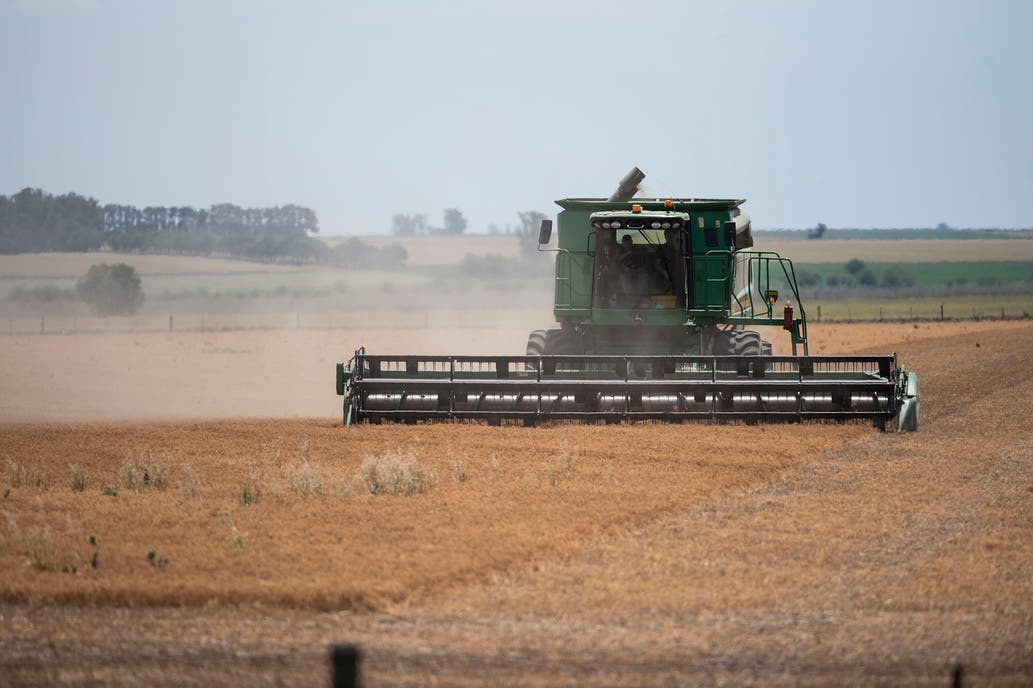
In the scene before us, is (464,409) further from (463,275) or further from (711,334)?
(463,275)

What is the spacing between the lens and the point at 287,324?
244 ft

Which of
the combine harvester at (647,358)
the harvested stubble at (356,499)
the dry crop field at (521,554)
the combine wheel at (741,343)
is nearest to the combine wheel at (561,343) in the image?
the combine harvester at (647,358)

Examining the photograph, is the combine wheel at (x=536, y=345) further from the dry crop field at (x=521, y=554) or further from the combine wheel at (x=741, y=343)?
the combine wheel at (x=741, y=343)

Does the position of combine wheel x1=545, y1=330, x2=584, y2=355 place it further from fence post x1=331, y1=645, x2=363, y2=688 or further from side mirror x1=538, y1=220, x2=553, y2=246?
fence post x1=331, y1=645, x2=363, y2=688

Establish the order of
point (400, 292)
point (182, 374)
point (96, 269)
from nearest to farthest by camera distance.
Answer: point (182, 374) → point (96, 269) → point (400, 292)

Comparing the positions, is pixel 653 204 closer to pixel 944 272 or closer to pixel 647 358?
pixel 647 358

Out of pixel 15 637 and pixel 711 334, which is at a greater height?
pixel 711 334

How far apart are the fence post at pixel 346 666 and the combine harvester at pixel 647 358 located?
13153mm

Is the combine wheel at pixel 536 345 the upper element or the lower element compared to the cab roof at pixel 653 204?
lower

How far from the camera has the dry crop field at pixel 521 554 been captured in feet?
26.4

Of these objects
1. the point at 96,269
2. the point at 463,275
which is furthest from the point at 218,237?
the point at 96,269

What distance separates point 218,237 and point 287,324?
7925 centimetres

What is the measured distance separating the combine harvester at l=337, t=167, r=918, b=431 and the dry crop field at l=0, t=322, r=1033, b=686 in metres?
0.55

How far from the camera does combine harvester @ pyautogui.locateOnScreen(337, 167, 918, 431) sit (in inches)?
737
